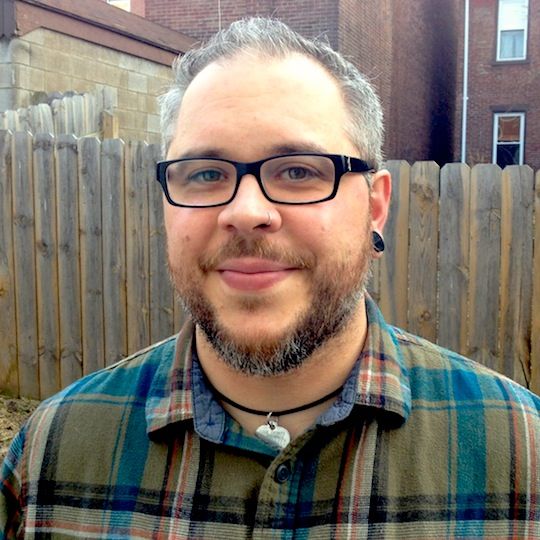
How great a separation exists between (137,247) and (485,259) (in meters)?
2.20

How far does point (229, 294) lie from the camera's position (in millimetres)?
1535

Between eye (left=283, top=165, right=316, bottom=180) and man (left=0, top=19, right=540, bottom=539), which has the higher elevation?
eye (left=283, top=165, right=316, bottom=180)

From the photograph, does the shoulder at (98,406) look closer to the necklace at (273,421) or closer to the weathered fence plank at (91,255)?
the necklace at (273,421)

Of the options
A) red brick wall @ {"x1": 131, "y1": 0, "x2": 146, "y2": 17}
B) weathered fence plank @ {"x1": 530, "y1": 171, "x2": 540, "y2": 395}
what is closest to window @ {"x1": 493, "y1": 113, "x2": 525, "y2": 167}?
red brick wall @ {"x1": 131, "y1": 0, "x2": 146, "y2": 17}

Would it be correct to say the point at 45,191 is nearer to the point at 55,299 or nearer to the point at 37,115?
the point at 55,299

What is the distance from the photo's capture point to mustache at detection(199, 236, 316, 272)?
1504mm

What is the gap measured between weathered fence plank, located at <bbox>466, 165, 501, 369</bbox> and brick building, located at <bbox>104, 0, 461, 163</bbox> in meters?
4.24

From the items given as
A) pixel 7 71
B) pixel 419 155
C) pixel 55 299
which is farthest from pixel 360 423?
pixel 419 155

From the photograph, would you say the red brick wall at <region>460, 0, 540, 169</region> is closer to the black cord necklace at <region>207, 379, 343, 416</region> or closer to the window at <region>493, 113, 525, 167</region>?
the window at <region>493, 113, 525, 167</region>

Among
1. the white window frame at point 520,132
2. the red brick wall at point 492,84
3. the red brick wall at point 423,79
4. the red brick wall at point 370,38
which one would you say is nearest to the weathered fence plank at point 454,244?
the red brick wall at point 370,38

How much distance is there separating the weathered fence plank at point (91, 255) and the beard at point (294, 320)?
3301mm

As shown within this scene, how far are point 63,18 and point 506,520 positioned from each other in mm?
8475

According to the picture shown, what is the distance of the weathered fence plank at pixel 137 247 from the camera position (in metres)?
4.65

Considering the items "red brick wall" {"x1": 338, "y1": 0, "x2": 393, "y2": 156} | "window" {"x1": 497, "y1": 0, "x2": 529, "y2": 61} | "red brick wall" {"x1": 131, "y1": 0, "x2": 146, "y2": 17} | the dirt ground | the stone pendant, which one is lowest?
the dirt ground
